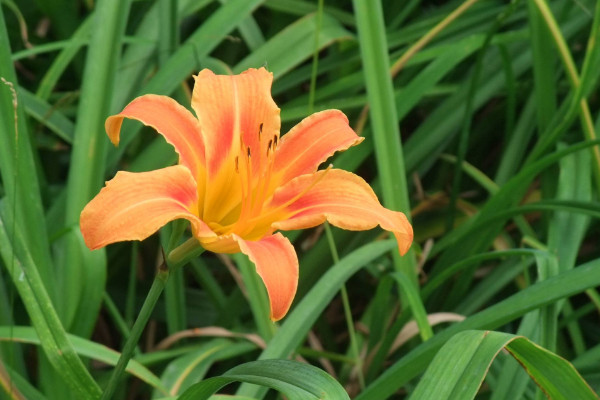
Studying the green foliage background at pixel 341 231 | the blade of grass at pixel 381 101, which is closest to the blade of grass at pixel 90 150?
the green foliage background at pixel 341 231

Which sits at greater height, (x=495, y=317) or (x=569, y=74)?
(x=569, y=74)

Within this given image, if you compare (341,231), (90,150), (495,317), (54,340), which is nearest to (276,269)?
(54,340)

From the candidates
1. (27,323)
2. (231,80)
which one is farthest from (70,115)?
(231,80)

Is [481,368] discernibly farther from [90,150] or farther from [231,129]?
[90,150]

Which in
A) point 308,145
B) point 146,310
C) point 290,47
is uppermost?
point 290,47

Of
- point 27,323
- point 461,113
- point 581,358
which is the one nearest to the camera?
point 581,358

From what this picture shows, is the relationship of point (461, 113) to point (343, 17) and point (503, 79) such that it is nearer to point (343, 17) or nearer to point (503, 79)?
point (503, 79)
